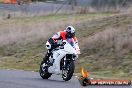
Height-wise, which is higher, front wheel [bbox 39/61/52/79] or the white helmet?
the white helmet

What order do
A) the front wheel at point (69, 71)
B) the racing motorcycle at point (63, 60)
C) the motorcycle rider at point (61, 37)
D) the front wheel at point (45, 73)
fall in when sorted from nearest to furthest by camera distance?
the front wheel at point (69, 71) → the racing motorcycle at point (63, 60) → the motorcycle rider at point (61, 37) → the front wheel at point (45, 73)

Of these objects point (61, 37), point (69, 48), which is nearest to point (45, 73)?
point (61, 37)

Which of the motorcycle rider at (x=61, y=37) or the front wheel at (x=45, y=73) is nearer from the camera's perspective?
the motorcycle rider at (x=61, y=37)

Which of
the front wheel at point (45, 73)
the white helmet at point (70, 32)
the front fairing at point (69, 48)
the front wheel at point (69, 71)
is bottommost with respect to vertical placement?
the front wheel at point (45, 73)

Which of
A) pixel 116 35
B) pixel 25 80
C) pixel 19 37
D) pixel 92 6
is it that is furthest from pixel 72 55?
pixel 92 6

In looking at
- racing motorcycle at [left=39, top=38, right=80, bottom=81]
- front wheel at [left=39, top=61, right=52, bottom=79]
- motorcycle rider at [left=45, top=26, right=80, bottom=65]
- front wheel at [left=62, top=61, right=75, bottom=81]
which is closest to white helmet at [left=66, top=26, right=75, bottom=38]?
motorcycle rider at [left=45, top=26, right=80, bottom=65]

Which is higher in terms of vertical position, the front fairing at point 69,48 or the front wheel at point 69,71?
the front fairing at point 69,48

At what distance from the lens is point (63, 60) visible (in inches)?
787

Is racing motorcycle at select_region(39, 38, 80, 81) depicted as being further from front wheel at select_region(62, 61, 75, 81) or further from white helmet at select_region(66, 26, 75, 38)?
white helmet at select_region(66, 26, 75, 38)

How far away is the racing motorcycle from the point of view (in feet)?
64.0

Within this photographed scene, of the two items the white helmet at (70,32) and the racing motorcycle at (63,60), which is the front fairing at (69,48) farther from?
the white helmet at (70,32)

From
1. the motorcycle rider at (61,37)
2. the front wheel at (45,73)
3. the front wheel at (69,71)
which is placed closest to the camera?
the front wheel at (69,71)

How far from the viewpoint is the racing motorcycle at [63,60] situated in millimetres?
19516

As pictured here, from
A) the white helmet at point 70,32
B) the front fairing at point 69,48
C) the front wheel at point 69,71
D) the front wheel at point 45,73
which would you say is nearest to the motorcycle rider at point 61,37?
the white helmet at point 70,32
